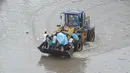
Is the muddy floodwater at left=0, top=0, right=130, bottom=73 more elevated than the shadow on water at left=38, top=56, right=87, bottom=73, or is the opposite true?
the muddy floodwater at left=0, top=0, right=130, bottom=73

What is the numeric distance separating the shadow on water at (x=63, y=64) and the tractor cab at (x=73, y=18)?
268 cm

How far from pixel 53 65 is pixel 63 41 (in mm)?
1432

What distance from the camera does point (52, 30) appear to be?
2609 centimetres

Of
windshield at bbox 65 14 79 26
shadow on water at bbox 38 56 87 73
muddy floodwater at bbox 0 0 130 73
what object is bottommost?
shadow on water at bbox 38 56 87 73

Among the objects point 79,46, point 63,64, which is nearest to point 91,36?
point 79,46

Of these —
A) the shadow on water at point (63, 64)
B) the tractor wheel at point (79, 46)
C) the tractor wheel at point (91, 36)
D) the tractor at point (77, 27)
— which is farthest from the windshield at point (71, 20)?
the shadow on water at point (63, 64)

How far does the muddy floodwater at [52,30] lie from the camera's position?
20.3m

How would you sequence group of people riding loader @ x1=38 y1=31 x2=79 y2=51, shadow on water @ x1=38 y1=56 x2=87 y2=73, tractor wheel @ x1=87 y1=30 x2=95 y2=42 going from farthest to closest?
tractor wheel @ x1=87 y1=30 x2=95 y2=42 → group of people riding loader @ x1=38 y1=31 x2=79 y2=51 → shadow on water @ x1=38 y1=56 x2=87 y2=73

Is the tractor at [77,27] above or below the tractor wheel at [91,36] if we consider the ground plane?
above

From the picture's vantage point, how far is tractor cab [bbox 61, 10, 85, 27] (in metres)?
22.9

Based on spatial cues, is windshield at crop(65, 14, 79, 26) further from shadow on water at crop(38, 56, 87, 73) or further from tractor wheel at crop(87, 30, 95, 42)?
shadow on water at crop(38, 56, 87, 73)

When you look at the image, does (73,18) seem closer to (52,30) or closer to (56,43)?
(56,43)

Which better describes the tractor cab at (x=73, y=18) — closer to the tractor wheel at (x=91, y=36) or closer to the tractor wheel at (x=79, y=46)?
the tractor wheel at (x=91, y=36)

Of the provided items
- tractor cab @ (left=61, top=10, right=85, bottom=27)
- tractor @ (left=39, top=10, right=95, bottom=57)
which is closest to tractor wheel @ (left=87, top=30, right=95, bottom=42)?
tractor @ (left=39, top=10, right=95, bottom=57)
